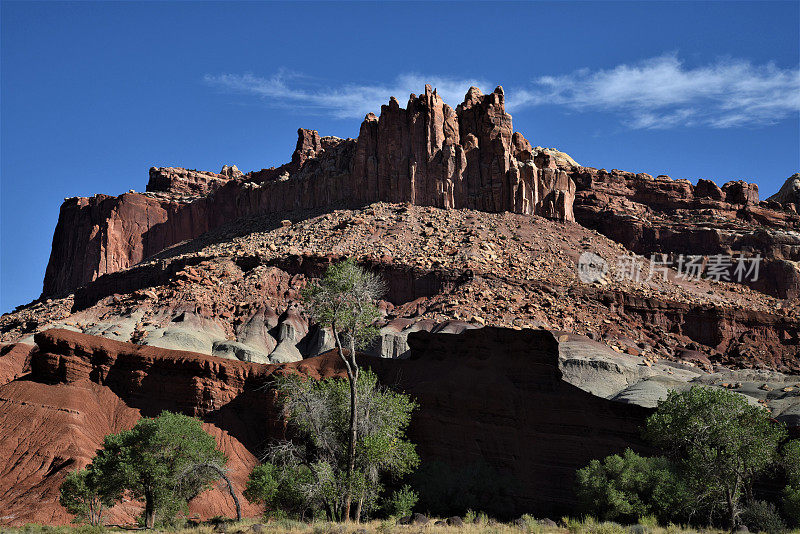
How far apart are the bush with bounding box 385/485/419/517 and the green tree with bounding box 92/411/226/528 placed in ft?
28.4

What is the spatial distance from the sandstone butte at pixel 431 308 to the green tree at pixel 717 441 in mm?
9277

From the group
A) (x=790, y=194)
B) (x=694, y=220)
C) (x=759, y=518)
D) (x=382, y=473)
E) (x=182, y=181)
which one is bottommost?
(x=759, y=518)

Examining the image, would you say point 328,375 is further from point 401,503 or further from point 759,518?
point 759,518

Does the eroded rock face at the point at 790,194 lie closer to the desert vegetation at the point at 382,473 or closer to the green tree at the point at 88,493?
the desert vegetation at the point at 382,473

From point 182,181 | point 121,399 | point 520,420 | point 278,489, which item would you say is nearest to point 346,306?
point 278,489

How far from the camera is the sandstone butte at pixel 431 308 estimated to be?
44.9 meters

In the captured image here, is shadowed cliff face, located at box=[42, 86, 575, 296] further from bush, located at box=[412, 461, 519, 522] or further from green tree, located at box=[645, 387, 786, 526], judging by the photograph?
green tree, located at box=[645, 387, 786, 526]

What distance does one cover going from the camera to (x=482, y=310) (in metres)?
73.4

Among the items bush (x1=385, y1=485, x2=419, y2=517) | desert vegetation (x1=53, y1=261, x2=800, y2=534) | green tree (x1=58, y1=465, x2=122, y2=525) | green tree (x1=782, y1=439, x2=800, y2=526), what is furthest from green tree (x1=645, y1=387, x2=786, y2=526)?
green tree (x1=58, y1=465, x2=122, y2=525)

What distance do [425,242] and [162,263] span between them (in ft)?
124

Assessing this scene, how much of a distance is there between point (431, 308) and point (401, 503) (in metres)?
41.6

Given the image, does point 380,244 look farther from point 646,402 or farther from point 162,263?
point 646,402

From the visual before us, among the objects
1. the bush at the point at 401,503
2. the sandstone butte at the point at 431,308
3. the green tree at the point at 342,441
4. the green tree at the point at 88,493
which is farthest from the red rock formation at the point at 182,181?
the green tree at the point at 342,441

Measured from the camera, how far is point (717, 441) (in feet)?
105
